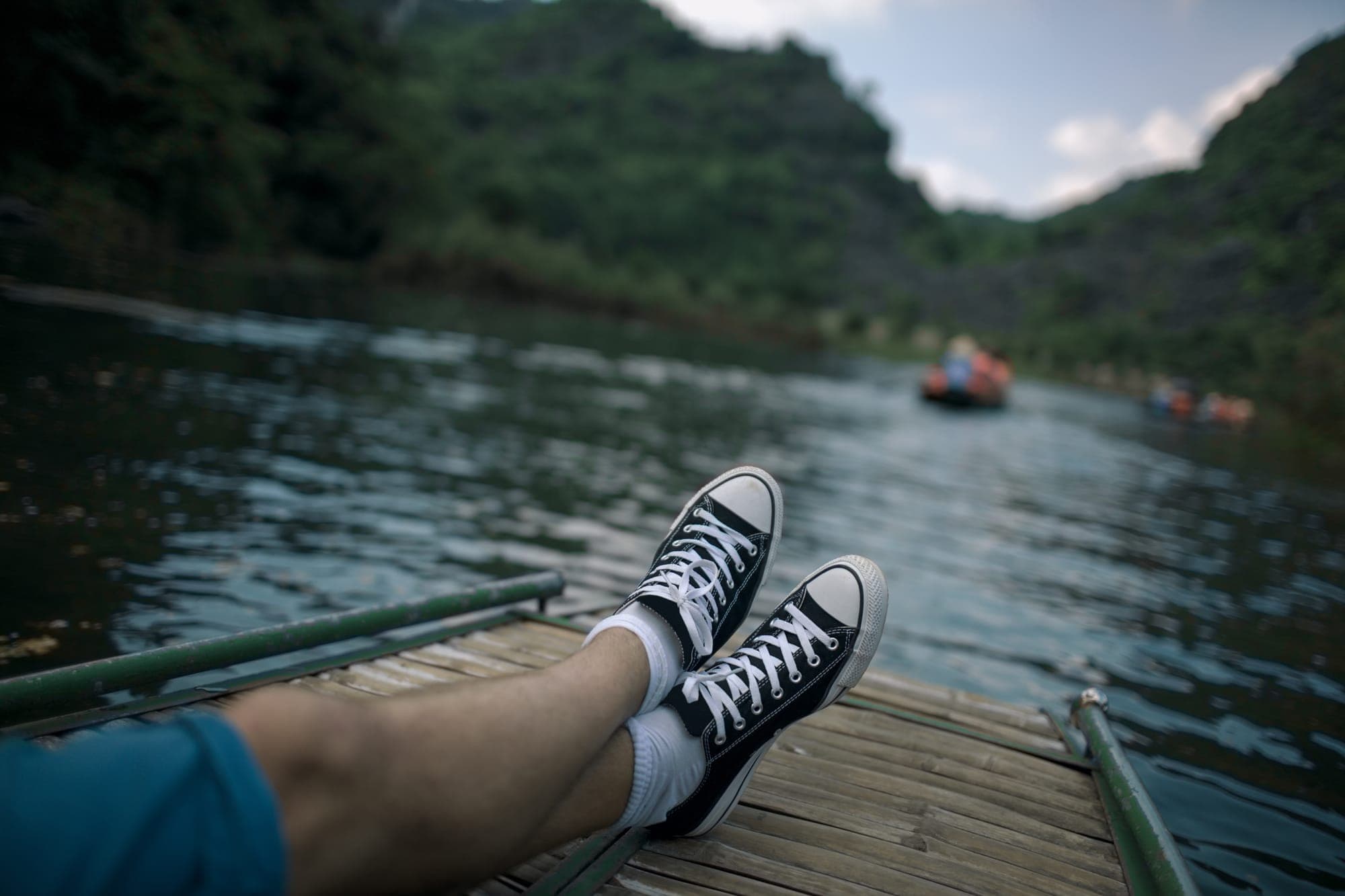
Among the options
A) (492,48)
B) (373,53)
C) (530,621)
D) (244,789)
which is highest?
(492,48)

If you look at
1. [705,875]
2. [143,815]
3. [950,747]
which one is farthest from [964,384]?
[143,815]

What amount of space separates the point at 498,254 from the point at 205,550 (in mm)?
32470

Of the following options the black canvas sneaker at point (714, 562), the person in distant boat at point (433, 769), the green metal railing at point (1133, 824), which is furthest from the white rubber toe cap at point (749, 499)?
the green metal railing at point (1133, 824)

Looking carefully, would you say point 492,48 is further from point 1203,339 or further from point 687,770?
point 687,770

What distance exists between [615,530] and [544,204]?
7856 centimetres

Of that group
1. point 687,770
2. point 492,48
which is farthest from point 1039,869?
point 492,48

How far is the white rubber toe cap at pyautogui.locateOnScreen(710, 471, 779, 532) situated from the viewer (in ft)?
7.41

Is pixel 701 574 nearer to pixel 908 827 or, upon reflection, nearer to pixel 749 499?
pixel 749 499

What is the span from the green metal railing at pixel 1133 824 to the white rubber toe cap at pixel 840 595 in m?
0.75

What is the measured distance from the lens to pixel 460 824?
1149 millimetres

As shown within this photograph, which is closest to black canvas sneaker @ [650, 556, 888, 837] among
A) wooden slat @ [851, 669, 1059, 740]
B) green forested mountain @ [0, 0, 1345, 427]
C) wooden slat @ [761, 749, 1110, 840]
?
wooden slat @ [761, 749, 1110, 840]

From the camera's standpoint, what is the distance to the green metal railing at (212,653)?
65.3 inches

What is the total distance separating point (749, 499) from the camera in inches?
89.4

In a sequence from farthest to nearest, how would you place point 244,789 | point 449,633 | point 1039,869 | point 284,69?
point 284,69 < point 449,633 < point 1039,869 < point 244,789
